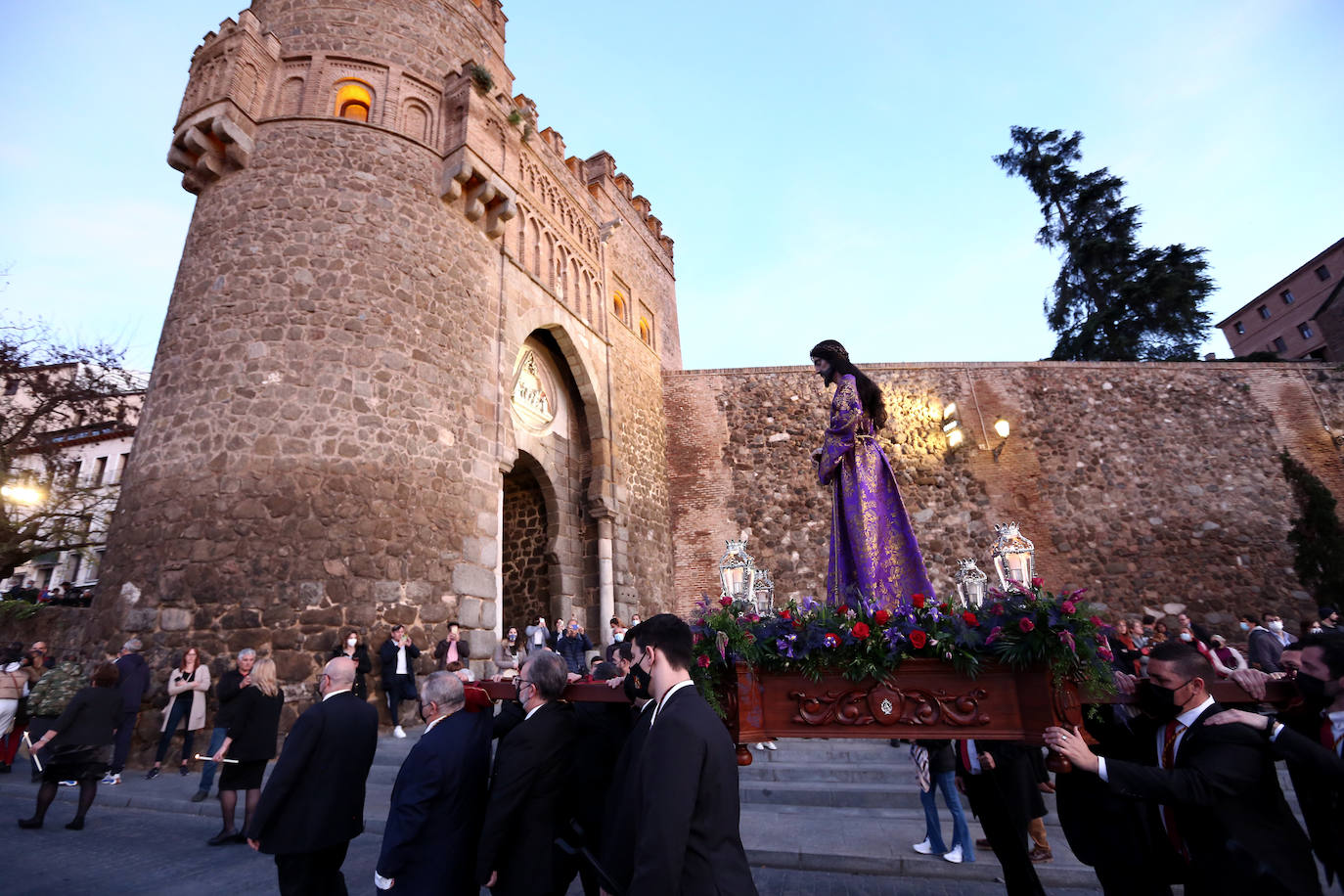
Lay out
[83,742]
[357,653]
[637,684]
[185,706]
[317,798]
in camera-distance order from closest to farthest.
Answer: [637,684] → [317,798] → [83,742] → [185,706] → [357,653]

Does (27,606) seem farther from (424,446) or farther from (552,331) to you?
(552,331)

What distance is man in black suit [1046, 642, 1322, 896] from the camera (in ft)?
6.49

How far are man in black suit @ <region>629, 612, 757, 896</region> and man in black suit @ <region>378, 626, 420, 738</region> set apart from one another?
6.52m

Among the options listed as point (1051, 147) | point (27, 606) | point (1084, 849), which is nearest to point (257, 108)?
point (27, 606)

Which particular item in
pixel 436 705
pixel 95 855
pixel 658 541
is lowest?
pixel 95 855

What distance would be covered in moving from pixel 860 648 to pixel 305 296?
879cm

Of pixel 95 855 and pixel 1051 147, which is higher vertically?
pixel 1051 147

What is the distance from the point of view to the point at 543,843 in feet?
8.73

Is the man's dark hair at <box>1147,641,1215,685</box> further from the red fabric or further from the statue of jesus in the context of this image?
the statue of jesus

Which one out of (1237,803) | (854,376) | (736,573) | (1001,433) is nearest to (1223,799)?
(1237,803)

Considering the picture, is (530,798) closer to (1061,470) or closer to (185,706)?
(185,706)

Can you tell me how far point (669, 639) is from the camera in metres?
2.19

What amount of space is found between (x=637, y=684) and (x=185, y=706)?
6.75 metres

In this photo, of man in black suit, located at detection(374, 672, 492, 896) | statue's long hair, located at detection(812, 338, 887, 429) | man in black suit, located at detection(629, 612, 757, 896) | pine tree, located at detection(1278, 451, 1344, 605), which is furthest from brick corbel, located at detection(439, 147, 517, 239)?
pine tree, located at detection(1278, 451, 1344, 605)
